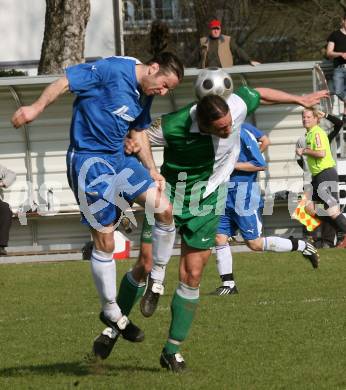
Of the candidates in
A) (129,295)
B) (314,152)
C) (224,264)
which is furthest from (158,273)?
(314,152)

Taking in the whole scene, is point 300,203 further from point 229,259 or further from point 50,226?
point 229,259

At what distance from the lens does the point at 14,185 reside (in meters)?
20.8

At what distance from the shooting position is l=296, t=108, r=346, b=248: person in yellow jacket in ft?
57.1

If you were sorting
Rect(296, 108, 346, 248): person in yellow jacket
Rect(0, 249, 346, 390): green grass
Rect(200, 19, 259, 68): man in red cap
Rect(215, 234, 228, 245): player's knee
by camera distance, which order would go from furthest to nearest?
1. Rect(200, 19, 259, 68): man in red cap
2. Rect(296, 108, 346, 248): person in yellow jacket
3. Rect(215, 234, 228, 245): player's knee
4. Rect(0, 249, 346, 390): green grass

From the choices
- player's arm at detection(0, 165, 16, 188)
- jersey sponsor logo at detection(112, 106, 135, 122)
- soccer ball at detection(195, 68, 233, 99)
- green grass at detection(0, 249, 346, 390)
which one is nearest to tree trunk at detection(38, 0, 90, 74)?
player's arm at detection(0, 165, 16, 188)

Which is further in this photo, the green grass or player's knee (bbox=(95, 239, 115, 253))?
player's knee (bbox=(95, 239, 115, 253))

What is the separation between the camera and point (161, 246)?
26.9 feet

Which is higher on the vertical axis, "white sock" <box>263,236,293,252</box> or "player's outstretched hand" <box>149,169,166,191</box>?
"player's outstretched hand" <box>149,169,166,191</box>

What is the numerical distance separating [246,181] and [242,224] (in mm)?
519

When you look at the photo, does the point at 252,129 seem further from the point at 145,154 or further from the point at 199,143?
the point at 199,143

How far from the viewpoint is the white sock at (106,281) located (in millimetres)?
7832

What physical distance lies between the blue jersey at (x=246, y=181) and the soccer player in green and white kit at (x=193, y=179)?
4.81 metres

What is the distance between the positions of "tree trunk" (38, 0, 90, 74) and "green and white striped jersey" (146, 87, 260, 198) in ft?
47.2

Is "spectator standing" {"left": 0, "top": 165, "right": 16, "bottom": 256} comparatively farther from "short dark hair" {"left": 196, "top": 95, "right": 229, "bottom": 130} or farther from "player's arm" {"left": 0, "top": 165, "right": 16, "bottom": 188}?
"short dark hair" {"left": 196, "top": 95, "right": 229, "bottom": 130}
